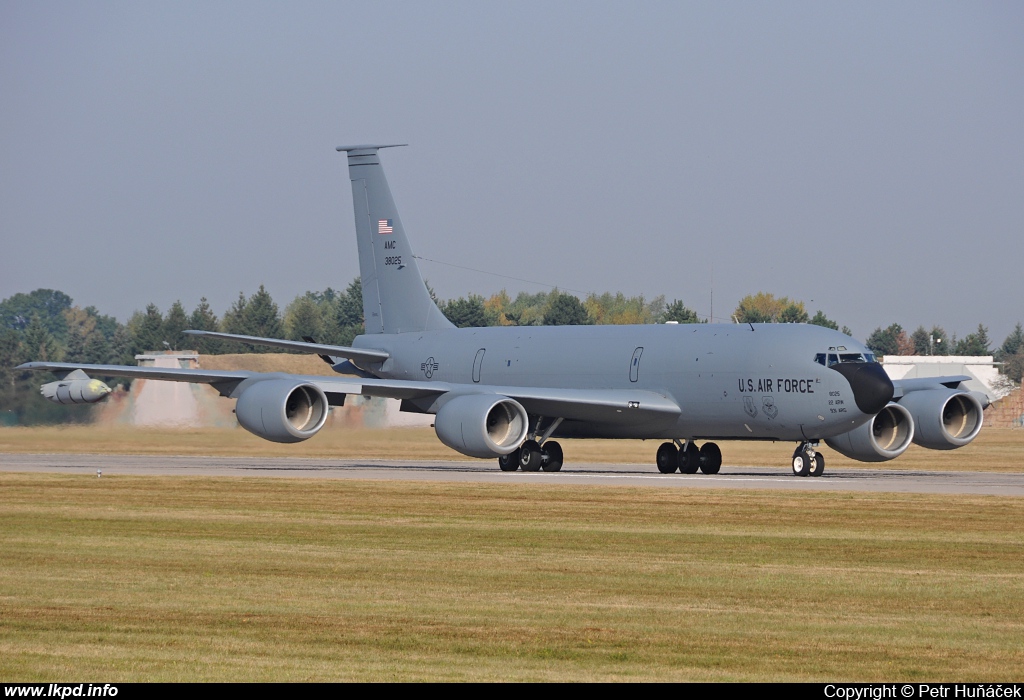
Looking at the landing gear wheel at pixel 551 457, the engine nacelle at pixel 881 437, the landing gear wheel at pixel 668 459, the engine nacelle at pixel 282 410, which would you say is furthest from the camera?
the landing gear wheel at pixel 551 457

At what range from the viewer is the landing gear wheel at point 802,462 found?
35812mm

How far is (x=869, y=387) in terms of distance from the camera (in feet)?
112

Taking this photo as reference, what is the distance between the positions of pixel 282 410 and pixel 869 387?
1390 centimetres

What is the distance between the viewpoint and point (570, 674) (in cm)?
1060

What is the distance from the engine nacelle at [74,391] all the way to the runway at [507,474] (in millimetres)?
3415

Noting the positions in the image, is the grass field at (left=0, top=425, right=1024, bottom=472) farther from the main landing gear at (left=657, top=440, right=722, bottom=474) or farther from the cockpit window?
the cockpit window

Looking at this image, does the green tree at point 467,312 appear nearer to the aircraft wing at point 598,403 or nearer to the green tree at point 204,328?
the green tree at point 204,328

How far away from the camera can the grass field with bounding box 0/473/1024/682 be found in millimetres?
11031

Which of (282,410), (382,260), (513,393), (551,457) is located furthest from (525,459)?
(382,260)

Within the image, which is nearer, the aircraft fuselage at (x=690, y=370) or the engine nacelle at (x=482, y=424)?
the aircraft fuselage at (x=690, y=370)

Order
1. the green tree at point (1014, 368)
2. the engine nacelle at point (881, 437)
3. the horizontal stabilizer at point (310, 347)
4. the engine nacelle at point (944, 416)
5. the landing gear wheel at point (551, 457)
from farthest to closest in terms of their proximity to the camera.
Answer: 1. the green tree at point (1014, 368)
2. the horizontal stabilizer at point (310, 347)
3. the landing gear wheel at point (551, 457)
4. the engine nacelle at point (944, 416)
5. the engine nacelle at point (881, 437)

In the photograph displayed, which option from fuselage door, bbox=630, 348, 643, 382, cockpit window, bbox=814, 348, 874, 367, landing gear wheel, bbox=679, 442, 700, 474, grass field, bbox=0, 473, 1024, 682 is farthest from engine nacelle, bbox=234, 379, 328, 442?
cockpit window, bbox=814, 348, 874, 367

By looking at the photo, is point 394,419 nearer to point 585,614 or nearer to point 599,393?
point 599,393

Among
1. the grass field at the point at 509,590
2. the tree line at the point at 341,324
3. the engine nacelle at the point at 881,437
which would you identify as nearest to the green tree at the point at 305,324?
the tree line at the point at 341,324
